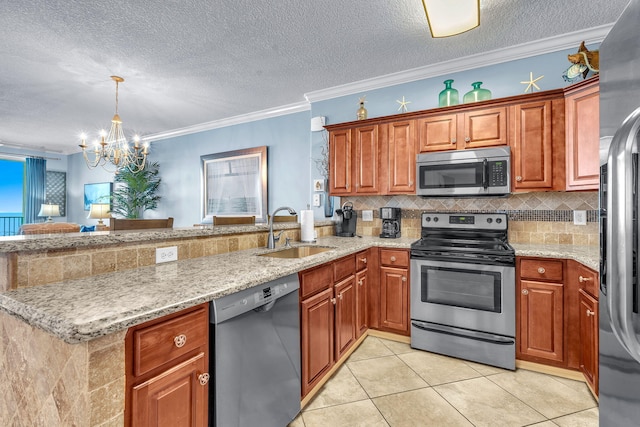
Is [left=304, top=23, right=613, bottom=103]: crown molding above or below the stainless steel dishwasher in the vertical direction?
above

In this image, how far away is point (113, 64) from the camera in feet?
9.81

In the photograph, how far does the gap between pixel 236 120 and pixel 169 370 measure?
438 centimetres

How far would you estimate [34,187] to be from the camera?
6719 millimetres

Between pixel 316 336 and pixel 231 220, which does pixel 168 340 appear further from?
pixel 231 220

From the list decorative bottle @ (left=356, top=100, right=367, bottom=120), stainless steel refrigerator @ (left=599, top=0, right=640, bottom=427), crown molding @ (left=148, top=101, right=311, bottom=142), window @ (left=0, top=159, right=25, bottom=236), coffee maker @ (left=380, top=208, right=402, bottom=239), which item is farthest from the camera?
window @ (left=0, top=159, right=25, bottom=236)

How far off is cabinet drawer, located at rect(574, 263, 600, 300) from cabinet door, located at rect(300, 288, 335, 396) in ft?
5.04

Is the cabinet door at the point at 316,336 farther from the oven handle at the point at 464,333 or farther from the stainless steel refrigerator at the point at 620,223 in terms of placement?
the stainless steel refrigerator at the point at 620,223

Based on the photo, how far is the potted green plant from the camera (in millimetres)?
5527

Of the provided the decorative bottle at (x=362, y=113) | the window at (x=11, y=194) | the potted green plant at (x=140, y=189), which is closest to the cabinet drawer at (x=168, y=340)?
the decorative bottle at (x=362, y=113)

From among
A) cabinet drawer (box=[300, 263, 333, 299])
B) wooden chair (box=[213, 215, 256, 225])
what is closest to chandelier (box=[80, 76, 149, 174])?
wooden chair (box=[213, 215, 256, 225])

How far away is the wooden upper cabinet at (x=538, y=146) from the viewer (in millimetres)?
2320

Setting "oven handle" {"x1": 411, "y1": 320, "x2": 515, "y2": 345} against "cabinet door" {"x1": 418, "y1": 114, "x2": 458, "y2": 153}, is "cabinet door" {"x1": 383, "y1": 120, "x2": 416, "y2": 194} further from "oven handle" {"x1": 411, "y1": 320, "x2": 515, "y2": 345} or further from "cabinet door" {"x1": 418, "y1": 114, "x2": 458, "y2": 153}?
"oven handle" {"x1": 411, "y1": 320, "x2": 515, "y2": 345}

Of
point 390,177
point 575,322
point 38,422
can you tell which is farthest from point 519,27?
point 38,422

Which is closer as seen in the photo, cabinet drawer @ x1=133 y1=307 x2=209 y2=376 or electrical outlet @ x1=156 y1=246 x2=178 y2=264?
cabinet drawer @ x1=133 y1=307 x2=209 y2=376
